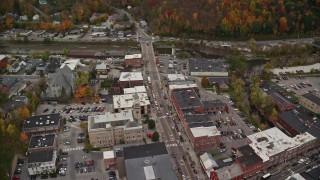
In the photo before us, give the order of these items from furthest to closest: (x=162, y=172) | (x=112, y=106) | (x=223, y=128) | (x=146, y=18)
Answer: (x=146, y=18)
(x=112, y=106)
(x=223, y=128)
(x=162, y=172)

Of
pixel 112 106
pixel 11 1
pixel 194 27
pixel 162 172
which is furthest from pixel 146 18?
pixel 162 172

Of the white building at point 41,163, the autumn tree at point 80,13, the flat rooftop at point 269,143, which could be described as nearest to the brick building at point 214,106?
the flat rooftop at point 269,143

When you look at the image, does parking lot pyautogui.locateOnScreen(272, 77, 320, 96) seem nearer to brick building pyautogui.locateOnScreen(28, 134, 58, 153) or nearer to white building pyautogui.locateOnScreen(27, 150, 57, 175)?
brick building pyautogui.locateOnScreen(28, 134, 58, 153)

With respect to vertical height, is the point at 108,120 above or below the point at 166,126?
above

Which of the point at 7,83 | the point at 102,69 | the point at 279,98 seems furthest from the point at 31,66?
the point at 279,98

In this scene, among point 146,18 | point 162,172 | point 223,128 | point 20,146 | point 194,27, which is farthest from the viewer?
point 146,18

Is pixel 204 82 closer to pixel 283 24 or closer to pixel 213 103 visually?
pixel 213 103

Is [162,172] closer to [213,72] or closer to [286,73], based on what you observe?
[213,72]
